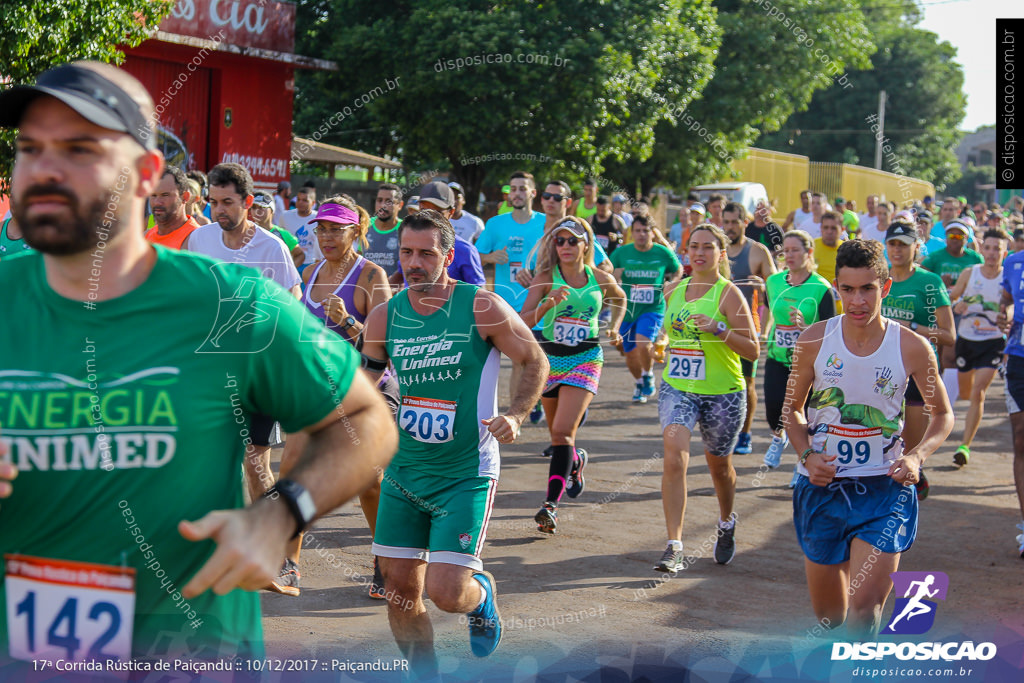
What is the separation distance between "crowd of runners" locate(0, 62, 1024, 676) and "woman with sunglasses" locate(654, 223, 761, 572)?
0.02 meters

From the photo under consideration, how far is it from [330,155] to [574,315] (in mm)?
16661

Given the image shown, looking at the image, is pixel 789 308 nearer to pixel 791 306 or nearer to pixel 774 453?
pixel 791 306

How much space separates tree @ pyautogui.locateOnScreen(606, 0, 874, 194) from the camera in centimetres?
2791

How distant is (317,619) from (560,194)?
5505 mm

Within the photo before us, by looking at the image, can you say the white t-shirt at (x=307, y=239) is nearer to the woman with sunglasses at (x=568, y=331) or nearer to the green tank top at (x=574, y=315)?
the woman with sunglasses at (x=568, y=331)

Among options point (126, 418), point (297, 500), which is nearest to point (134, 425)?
point (126, 418)

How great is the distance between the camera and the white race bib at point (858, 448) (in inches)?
183

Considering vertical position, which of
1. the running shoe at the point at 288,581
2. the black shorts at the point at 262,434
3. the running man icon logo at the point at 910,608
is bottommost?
the running shoe at the point at 288,581

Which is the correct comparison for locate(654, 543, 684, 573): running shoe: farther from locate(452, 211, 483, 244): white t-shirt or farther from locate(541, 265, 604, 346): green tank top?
locate(452, 211, 483, 244): white t-shirt

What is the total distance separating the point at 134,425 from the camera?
6.43 ft

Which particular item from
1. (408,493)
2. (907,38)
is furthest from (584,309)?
(907,38)

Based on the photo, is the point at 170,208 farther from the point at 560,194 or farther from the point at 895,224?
the point at 895,224

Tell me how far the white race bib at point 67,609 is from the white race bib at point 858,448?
334cm

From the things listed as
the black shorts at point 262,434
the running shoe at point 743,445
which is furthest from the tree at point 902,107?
the black shorts at point 262,434
